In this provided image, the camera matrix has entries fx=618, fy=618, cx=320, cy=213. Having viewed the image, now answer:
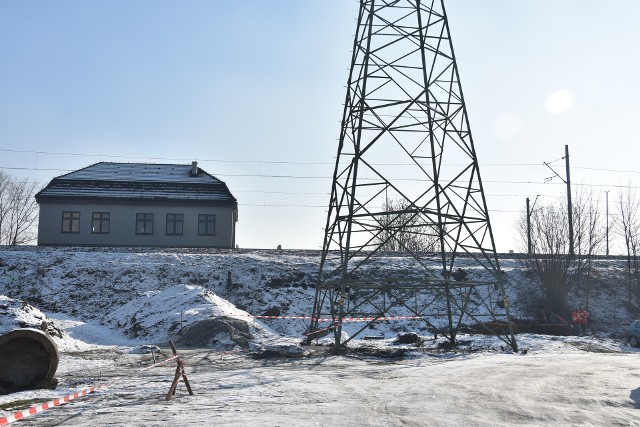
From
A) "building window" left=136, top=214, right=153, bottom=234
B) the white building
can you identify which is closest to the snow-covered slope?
the white building

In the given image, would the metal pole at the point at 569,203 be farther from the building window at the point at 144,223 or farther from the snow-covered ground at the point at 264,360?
the building window at the point at 144,223

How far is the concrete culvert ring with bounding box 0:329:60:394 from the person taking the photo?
12.7 meters

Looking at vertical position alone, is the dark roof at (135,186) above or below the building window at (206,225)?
above

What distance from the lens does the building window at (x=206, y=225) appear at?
46469mm

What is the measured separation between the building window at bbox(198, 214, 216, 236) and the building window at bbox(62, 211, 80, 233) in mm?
8791

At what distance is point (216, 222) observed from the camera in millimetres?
46750

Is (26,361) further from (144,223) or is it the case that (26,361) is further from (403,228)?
(144,223)

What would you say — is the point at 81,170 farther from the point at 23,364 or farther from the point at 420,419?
the point at 420,419

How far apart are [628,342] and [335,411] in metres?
20.4

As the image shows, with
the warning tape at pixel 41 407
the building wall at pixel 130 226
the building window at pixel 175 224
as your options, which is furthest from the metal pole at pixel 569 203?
the warning tape at pixel 41 407

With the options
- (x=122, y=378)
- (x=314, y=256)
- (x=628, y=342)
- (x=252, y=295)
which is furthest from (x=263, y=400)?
(x=314, y=256)

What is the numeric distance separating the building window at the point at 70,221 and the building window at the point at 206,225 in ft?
28.8

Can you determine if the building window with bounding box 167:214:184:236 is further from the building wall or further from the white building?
the building wall

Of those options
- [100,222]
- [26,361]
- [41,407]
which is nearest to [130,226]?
[100,222]
